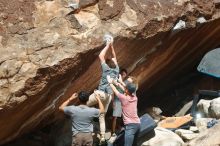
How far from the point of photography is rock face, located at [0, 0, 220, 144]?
9.12 meters

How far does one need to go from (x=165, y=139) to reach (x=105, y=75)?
63.3 inches

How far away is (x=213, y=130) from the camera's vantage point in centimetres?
959

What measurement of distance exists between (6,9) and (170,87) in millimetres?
5165

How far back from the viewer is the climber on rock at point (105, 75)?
959 cm

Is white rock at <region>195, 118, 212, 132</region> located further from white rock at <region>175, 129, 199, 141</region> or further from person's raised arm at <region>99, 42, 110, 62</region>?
person's raised arm at <region>99, 42, 110, 62</region>

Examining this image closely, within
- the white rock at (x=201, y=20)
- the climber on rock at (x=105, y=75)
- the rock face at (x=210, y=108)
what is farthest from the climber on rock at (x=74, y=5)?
the rock face at (x=210, y=108)

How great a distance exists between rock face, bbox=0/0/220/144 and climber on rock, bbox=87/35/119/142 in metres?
0.16

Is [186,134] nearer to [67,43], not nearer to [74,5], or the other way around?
[67,43]

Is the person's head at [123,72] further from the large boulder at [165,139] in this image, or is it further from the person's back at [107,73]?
the large boulder at [165,139]

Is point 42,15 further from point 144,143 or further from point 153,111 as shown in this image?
point 153,111

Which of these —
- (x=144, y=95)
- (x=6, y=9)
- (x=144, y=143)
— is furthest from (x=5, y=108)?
(x=144, y=95)

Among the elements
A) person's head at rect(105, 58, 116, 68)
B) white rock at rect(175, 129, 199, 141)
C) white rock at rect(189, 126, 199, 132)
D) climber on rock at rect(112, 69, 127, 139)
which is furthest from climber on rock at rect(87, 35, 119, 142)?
white rock at rect(189, 126, 199, 132)

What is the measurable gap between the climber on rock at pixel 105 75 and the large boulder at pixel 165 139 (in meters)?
0.90

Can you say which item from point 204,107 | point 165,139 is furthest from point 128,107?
point 204,107
